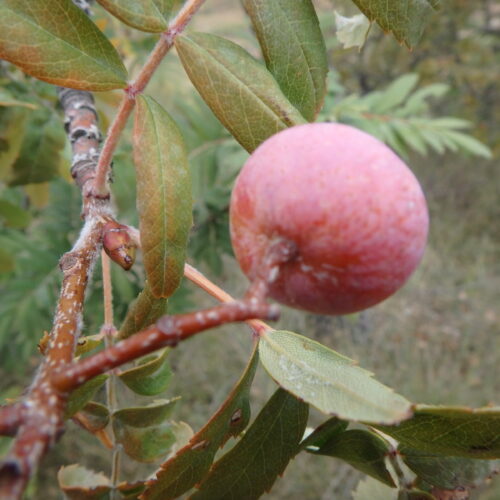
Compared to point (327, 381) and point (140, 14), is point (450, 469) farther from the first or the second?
point (140, 14)

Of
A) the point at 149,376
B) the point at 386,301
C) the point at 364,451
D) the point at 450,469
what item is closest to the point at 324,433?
the point at 364,451

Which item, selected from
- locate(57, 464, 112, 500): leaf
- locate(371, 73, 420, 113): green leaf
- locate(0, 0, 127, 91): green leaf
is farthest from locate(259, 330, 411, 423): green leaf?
locate(371, 73, 420, 113): green leaf

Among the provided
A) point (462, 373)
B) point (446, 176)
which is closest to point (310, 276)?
point (462, 373)

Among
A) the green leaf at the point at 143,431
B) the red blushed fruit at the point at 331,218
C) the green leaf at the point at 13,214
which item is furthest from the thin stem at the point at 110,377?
the green leaf at the point at 13,214

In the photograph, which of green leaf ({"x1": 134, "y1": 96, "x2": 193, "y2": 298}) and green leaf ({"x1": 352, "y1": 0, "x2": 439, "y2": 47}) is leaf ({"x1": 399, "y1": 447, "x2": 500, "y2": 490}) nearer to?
green leaf ({"x1": 134, "y1": 96, "x2": 193, "y2": 298})

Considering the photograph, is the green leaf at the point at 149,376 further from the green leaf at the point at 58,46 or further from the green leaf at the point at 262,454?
the green leaf at the point at 58,46

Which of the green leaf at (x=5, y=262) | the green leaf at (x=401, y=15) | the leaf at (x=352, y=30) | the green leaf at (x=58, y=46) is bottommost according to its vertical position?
the green leaf at (x=5, y=262)
